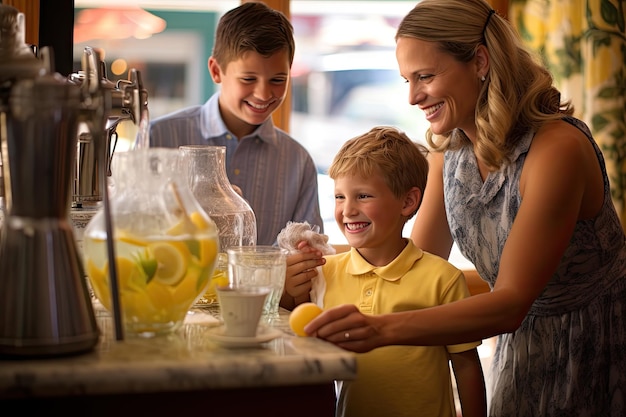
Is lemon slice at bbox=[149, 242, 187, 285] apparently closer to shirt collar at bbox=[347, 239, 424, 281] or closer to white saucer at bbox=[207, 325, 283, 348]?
white saucer at bbox=[207, 325, 283, 348]

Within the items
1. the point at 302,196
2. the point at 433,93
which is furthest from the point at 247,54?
the point at 433,93

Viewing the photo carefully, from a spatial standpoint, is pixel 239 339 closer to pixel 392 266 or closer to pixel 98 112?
pixel 98 112

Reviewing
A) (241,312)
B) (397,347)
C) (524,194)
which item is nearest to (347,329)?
(241,312)

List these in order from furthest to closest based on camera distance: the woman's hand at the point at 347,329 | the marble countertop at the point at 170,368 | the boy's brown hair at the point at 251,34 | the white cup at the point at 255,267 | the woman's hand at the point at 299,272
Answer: the boy's brown hair at the point at 251,34, the woman's hand at the point at 299,272, the white cup at the point at 255,267, the woman's hand at the point at 347,329, the marble countertop at the point at 170,368

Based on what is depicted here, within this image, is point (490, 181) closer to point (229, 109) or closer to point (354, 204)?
point (354, 204)

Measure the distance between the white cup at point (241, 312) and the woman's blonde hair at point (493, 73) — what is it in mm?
920

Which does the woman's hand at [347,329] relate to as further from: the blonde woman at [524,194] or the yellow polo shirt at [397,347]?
the blonde woman at [524,194]

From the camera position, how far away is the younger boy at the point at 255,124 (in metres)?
2.50

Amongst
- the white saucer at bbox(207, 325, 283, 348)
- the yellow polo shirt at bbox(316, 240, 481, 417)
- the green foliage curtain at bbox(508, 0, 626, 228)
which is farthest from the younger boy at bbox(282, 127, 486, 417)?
the green foliage curtain at bbox(508, 0, 626, 228)

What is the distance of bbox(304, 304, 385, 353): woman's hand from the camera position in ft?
3.83

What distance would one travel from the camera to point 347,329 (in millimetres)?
1231

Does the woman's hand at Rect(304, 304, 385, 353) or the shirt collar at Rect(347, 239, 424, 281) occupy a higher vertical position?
Result: the shirt collar at Rect(347, 239, 424, 281)

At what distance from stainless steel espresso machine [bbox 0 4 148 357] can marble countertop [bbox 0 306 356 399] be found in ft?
0.10

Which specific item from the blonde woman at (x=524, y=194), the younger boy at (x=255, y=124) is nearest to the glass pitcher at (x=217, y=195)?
the blonde woman at (x=524, y=194)
